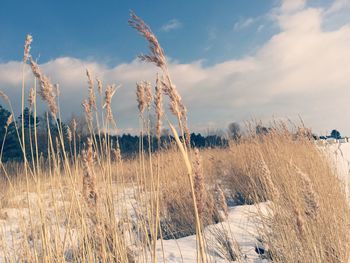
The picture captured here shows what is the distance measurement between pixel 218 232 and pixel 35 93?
211 centimetres

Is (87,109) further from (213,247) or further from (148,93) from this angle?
(213,247)

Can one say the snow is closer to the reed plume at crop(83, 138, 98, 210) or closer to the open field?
the open field

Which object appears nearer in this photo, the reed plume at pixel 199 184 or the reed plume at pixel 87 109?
the reed plume at pixel 199 184

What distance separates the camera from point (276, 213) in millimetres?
2459

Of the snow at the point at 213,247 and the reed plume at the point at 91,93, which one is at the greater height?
the reed plume at the point at 91,93

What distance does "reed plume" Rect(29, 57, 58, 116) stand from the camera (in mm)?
1646

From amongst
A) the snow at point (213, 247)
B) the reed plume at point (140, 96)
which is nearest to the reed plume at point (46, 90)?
the reed plume at point (140, 96)

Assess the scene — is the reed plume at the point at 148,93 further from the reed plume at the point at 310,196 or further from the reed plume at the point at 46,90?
the reed plume at the point at 310,196

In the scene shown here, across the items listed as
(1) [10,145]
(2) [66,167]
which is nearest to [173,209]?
(2) [66,167]

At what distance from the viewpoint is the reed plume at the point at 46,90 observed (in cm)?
165

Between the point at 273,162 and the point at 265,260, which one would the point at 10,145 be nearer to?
the point at 273,162

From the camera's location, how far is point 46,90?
5.41 feet

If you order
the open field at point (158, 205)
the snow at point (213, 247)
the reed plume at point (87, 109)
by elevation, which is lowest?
the snow at point (213, 247)

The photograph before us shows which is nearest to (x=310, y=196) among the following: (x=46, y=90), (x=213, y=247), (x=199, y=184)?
(x=199, y=184)
